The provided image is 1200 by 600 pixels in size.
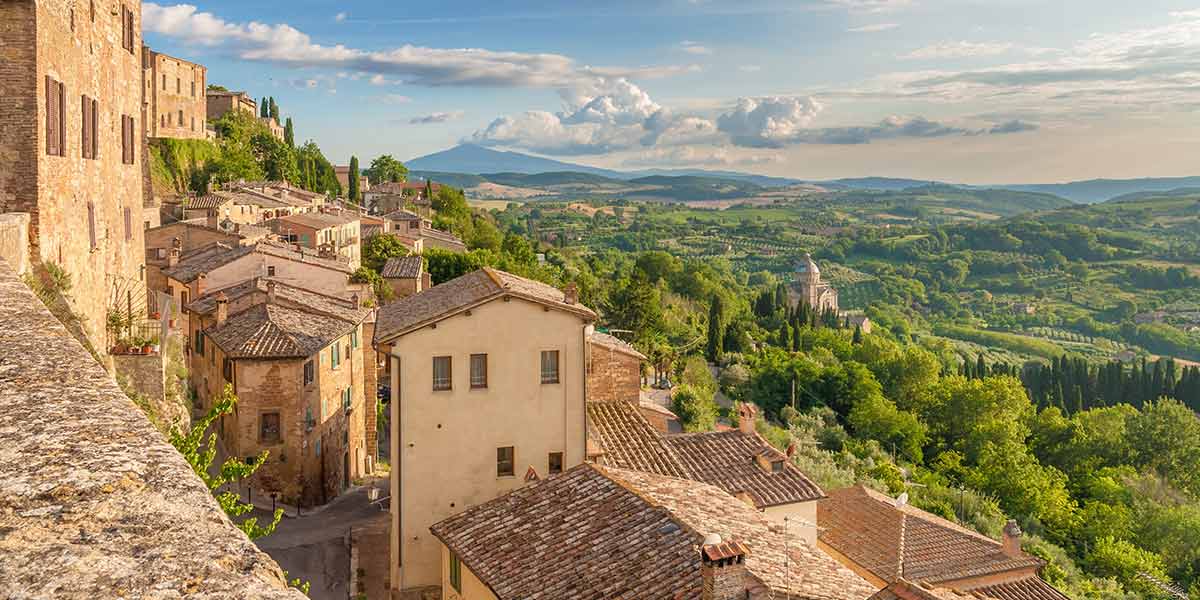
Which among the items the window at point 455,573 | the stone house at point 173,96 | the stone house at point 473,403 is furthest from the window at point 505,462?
the stone house at point 173,96

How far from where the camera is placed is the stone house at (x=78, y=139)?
1339cm

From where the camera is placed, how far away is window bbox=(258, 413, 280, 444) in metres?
27.3

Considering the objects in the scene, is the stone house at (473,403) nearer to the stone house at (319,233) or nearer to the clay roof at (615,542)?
the clay roof at (615,542)

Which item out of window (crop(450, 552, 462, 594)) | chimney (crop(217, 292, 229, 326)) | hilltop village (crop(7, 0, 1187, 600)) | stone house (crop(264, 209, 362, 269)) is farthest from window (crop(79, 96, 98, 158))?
stone house (crop(264, 209, 362, 269))

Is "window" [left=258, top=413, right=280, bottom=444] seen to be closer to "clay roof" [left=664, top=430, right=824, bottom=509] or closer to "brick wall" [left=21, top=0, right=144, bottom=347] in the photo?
"brick wall" [left=21, top=0, right=144, bottom=347]

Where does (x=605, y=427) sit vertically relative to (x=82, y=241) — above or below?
below

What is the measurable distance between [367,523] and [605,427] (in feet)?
25.3

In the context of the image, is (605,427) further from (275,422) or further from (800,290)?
(800,290)

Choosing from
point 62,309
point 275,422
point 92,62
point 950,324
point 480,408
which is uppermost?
point 92,62

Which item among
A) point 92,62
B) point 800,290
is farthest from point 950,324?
point 92,62

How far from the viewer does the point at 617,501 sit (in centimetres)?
1614

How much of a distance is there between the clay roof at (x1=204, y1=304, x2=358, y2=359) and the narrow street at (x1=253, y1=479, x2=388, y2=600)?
4.78 m

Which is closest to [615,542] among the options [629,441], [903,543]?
[629,441]

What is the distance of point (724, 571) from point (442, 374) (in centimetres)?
887
